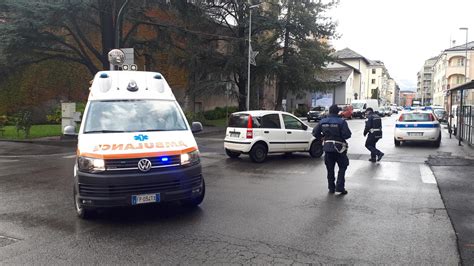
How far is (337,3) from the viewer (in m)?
37.1

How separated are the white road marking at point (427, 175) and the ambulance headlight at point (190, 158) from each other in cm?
604

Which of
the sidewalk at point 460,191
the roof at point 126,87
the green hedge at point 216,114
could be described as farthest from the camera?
the green hedge at point 216,114

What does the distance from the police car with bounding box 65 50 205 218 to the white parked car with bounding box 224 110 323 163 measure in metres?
5.70

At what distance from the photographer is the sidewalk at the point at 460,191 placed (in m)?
5.57

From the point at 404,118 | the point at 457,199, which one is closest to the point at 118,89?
the point at 457,199

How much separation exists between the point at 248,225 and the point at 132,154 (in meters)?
2.01

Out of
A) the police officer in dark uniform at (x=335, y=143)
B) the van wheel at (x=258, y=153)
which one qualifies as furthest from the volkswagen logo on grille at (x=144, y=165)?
the van wheel at (x=258, y=153)

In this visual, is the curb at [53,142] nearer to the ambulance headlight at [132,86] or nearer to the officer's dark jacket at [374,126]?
the ambulance headlight at [132,86]

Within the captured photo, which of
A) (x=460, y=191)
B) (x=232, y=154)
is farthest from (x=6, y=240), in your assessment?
(x=232, y=154)

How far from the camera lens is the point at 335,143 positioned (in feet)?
27.4

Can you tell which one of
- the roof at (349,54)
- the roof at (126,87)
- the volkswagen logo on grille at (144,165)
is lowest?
the volkswagen logo on grille at (144,165)

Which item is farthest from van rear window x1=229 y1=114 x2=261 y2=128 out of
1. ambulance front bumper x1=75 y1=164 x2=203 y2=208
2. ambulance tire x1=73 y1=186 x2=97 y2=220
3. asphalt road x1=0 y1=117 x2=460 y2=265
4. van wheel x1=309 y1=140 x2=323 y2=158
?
ambulance tire x1=73 y1=186 x2=97 y2=220

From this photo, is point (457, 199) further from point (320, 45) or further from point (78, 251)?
point (320, 45)

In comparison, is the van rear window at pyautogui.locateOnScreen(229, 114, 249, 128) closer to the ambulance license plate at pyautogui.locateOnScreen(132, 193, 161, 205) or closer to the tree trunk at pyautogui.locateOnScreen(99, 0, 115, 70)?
the ambulance license plate at pyautogui.locateOnScreen(132, 193, 161, 205)
